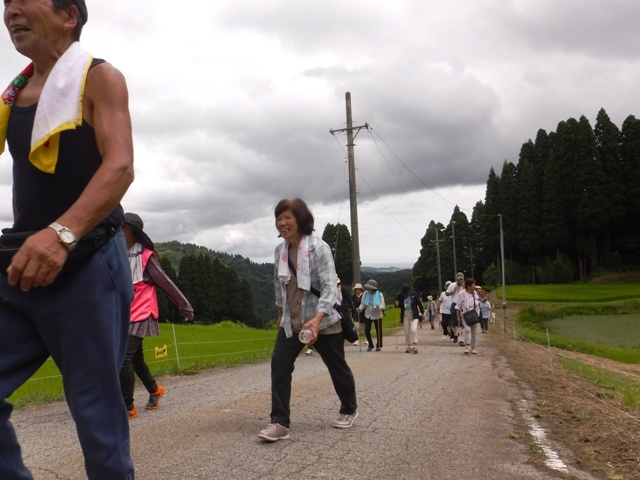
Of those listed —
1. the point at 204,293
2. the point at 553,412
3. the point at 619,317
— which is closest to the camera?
the point at 553,412

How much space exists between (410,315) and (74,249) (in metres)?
14.5

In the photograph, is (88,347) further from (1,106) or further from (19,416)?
(19,416)

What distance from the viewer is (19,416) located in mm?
5961

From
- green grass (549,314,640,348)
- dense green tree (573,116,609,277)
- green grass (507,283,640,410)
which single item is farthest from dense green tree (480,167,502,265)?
green grass (549,314,640,348)

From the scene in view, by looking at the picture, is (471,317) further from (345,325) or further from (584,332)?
(584,332)

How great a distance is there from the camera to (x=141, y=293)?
18.7ft

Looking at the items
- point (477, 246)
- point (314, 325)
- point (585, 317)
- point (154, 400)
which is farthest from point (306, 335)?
point (477, 246)

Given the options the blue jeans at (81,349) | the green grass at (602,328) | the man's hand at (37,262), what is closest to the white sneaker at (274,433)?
the blue jeans at (81,349)

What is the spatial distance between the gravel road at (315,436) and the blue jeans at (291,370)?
23cm

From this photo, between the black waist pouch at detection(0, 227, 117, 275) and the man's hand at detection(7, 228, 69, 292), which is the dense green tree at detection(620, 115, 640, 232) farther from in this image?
the man's hand at detection(7, 228, 69, 292)

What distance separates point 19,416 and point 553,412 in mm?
5449

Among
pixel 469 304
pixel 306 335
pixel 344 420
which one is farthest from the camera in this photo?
pixel 469 304

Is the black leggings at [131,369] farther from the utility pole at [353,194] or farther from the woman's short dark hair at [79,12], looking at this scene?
the utility pole at [353,194]

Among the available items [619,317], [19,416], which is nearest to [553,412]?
[19,416]
